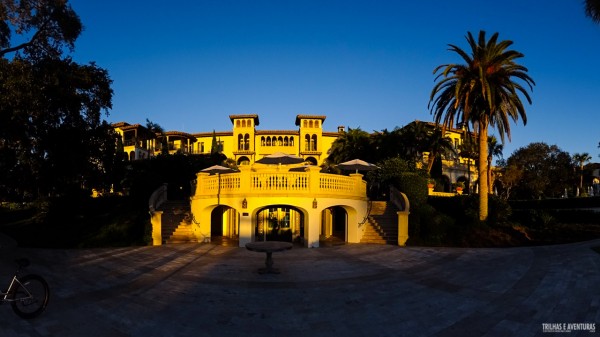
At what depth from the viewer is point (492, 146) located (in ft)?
181

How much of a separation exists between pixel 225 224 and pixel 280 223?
13.7ft

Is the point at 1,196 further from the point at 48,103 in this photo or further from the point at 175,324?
the point at 175,324

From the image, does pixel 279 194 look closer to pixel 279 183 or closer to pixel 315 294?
pixel 279 183

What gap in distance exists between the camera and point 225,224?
80.5 ft

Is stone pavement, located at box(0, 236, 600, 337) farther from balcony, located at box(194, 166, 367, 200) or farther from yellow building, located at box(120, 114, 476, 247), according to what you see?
balcony, located at box(194, 166, 367, 200)

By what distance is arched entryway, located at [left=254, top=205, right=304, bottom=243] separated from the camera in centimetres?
2347

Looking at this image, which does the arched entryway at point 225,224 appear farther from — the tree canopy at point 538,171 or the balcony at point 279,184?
the tree canopy at point 538,171

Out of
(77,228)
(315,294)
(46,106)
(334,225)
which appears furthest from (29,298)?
(334,225)

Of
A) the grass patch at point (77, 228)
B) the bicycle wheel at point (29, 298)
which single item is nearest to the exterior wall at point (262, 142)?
the grass patch at point (77, 228)

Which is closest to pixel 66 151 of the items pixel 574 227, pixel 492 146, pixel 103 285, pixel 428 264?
pixel 103 285

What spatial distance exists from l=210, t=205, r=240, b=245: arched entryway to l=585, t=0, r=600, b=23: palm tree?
23.1 meters

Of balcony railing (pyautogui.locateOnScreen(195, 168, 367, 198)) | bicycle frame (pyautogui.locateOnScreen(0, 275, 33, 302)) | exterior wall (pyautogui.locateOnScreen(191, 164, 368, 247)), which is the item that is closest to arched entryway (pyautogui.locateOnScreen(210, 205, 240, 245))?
exterior wall (pyautogui.locateOnScreen(191, 164, 368, 247))

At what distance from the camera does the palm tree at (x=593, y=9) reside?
16.2 m

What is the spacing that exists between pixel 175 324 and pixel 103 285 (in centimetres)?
467
